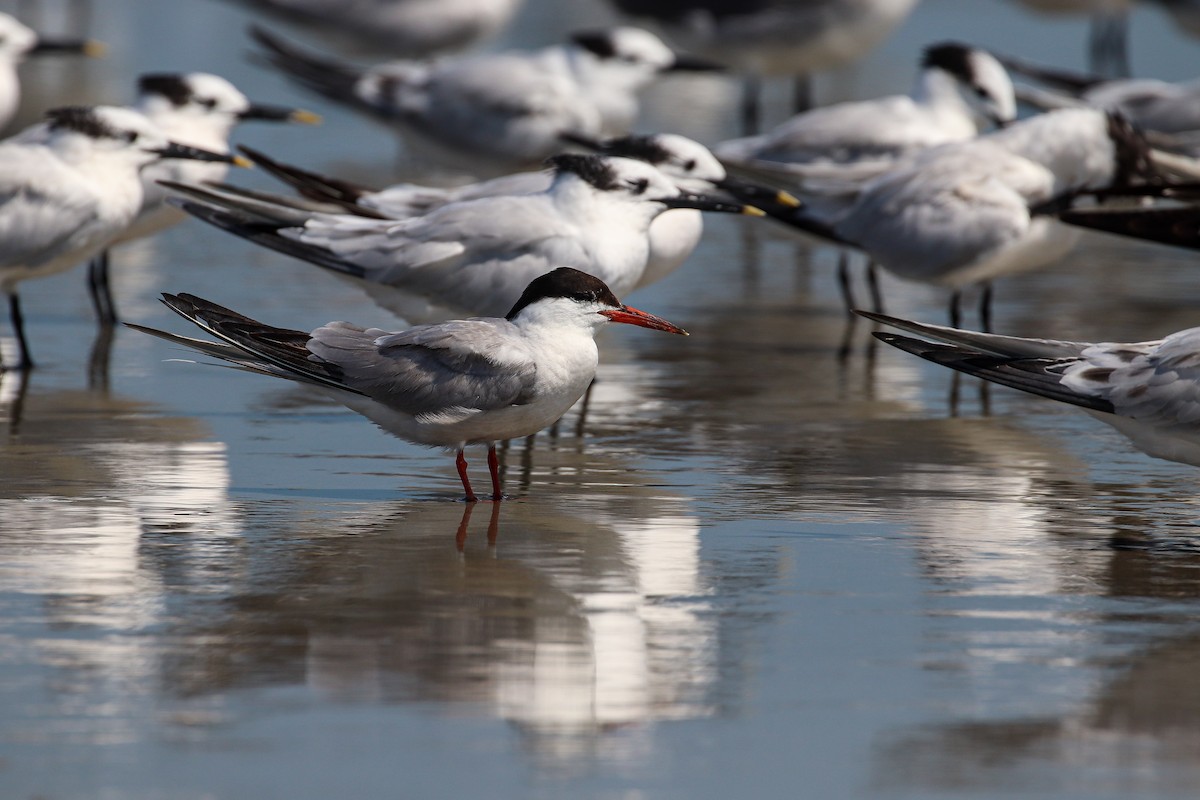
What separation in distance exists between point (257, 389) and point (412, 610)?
3088 millimetres

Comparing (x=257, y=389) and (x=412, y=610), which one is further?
(x=257, y=389)

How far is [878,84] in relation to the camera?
63.9 feet

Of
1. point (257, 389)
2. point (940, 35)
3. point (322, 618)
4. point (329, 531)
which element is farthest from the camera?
point (940, 35)

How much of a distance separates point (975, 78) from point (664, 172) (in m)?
2.88

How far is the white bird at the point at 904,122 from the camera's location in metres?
10.1

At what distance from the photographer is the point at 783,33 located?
16.0 metres

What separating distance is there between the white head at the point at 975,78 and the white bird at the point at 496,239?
3.49 m

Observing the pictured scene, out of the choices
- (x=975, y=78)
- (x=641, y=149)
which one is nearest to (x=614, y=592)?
(x=641, y=149)

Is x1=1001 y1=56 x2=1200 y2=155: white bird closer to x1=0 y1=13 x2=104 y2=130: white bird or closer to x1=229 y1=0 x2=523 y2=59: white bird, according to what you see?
x1=0 y1=13 x2=104 y2=130: white bird

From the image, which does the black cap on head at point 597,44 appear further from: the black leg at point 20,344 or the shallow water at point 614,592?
the black leg at point 20,344

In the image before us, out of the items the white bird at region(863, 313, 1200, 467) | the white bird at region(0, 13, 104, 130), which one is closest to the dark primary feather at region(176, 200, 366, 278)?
the white bird at region(863, 313, 1200, 467)

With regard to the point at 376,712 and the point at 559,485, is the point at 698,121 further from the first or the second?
the point at 376,712

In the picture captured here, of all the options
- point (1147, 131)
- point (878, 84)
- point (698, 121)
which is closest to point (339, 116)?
point (698, 121)

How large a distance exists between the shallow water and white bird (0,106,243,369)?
0.42 metres
